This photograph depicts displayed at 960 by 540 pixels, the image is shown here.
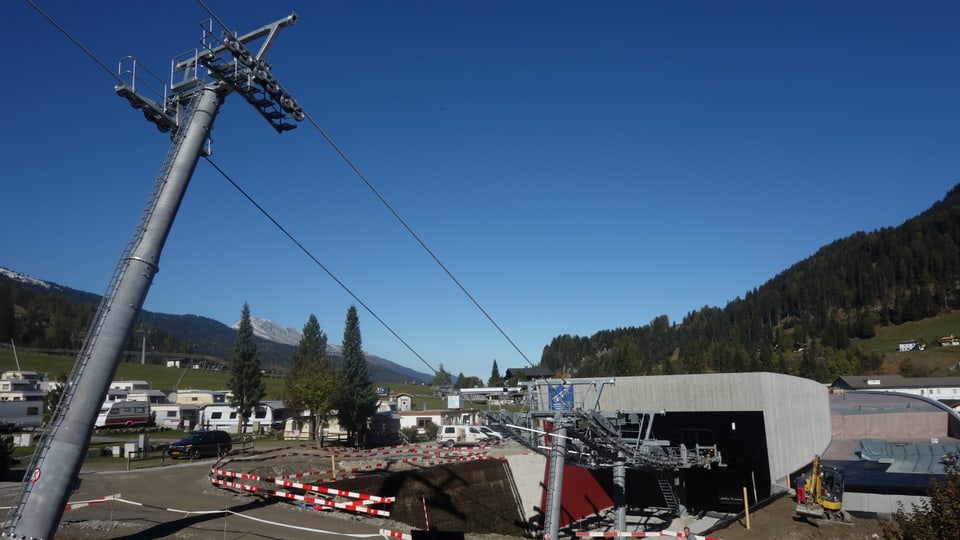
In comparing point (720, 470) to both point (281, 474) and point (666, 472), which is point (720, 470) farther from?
point (281, 474)

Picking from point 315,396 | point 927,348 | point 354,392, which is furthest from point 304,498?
point 927,348

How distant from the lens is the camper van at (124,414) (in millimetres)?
56094

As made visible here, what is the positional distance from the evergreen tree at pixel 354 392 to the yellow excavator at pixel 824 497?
36.3 m

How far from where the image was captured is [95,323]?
452 inches

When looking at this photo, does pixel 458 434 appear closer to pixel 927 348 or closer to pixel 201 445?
pixel 201 445

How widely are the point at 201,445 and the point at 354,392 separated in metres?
30.0

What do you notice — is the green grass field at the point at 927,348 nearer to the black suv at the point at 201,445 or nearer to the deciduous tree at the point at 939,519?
the deciduous tree at the point at 939,519

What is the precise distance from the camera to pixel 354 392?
62.8 meters

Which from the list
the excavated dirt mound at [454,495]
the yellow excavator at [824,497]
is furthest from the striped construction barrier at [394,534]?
the yellow excavator at [824,497]

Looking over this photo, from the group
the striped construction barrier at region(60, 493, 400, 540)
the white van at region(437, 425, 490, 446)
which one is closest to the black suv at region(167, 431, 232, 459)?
the striped construction barrier at region(60, 493, 400, 540)

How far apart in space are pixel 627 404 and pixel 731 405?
599 cm

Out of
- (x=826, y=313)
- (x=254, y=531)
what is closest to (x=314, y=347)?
(x=254, y=531)

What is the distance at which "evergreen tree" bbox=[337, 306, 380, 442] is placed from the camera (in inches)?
2373

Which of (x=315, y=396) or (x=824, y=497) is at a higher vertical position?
(x=315, y=396)
